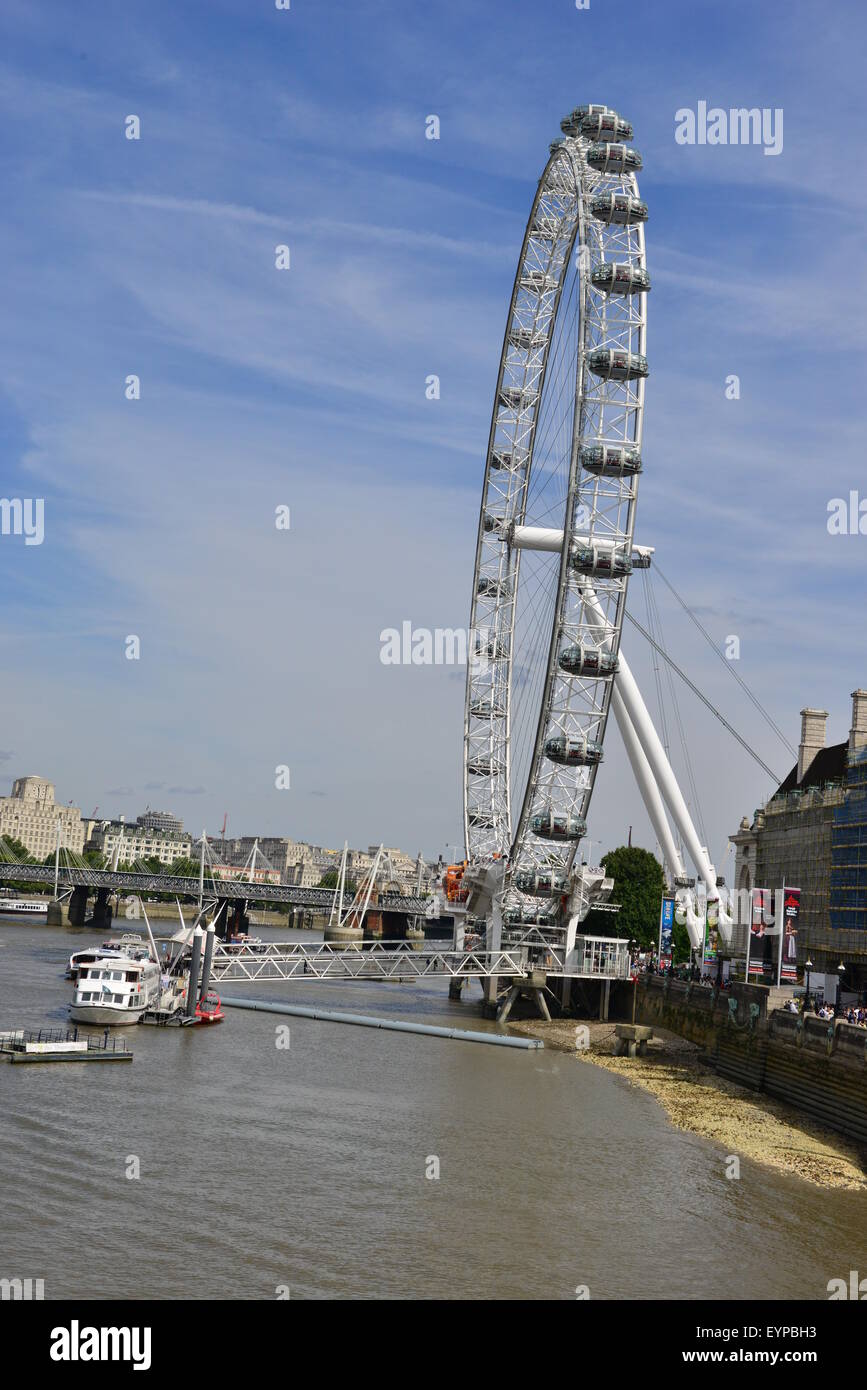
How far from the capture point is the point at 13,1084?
36.2 m

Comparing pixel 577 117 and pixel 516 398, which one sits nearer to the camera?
pixel 577 117

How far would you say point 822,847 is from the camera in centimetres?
7312

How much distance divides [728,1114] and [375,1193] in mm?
14773

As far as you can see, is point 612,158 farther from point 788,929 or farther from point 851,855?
point 788,929

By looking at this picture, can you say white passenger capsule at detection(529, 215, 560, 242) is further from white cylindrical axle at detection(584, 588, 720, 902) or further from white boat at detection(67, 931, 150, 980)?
white boat at detection(67, 931, 150, 980)

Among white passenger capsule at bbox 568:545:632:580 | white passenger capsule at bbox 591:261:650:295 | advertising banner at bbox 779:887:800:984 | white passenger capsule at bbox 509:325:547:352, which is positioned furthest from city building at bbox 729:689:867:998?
white passenger capsule at bbox 509:325:547:352

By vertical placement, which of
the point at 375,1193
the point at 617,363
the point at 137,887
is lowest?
the point at 375,1193

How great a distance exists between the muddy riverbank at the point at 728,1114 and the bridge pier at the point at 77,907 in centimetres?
8836

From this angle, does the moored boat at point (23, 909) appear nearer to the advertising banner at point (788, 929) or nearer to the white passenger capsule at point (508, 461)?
the white passenger capsule at point (508, 461)

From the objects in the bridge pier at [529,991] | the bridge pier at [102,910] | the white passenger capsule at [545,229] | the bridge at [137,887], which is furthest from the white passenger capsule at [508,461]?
the bridge pier at [102,910]

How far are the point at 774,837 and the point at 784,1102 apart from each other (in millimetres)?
42602

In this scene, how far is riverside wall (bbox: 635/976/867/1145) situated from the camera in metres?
35.2

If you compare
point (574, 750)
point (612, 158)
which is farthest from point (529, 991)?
point (612, 158)
